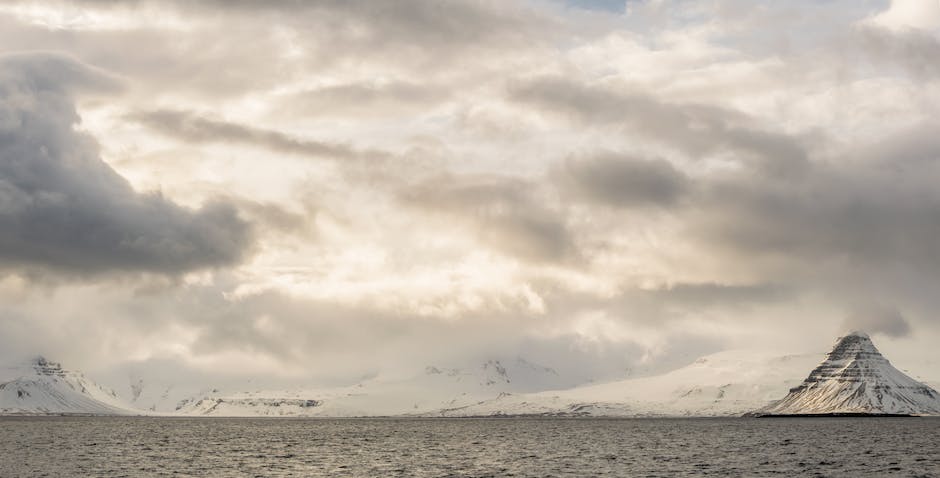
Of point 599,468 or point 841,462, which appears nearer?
point 599,468

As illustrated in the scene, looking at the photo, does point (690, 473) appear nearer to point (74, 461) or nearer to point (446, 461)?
point (446, 461)

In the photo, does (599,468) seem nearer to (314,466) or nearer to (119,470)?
(314,466)

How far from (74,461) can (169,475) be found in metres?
44.1

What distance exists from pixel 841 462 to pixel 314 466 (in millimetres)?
101021

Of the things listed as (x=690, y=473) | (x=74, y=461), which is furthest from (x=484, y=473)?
(x=74, y=461)

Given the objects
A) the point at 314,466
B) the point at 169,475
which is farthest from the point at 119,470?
the point at 314,466

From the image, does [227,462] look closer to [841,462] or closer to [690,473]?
[690,473]

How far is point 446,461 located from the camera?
642ft

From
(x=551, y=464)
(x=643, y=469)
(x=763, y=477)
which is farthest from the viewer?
(x=551, y=464)

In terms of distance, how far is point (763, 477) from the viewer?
6250 inches

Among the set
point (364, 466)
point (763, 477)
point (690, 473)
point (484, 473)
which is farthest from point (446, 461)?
point (763, 477)

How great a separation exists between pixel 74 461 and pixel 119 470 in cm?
2737

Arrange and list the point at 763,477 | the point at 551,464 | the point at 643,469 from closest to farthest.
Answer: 1. the point at 763,477
2. the point at 643,469
3. the point at 551,464

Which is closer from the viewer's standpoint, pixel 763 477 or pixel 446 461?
pixel 763 477
